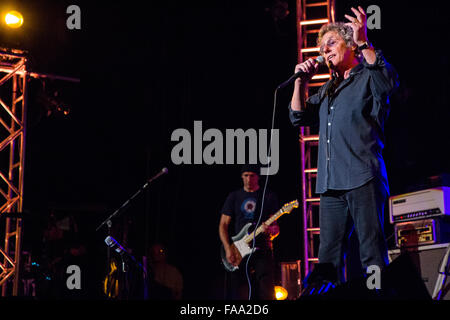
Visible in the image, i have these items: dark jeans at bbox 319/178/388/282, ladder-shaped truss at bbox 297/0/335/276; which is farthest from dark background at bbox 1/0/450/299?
dark jeans at bbox 319/178/388/282

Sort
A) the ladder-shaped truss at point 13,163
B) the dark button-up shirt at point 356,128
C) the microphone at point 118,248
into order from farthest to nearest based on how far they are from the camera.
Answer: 1. the ladder-shaped truss at point 13,163
2. the microphone at point 118,248
3. the dark button-up shirt at point 356,128

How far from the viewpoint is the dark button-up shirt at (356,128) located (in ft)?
9.87

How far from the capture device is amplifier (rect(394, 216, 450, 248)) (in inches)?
180

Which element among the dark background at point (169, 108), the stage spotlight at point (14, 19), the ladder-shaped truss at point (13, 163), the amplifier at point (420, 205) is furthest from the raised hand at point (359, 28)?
the stage spotlight at point (14, 19)

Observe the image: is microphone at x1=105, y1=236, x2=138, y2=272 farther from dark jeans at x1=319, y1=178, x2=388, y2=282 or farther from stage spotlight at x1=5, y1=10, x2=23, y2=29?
stage spotlight at x1=5, y1=10, x2=23, y2=29

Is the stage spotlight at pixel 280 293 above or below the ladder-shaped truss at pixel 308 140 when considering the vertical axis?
below

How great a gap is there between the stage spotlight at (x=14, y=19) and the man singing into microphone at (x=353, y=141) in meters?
4.90

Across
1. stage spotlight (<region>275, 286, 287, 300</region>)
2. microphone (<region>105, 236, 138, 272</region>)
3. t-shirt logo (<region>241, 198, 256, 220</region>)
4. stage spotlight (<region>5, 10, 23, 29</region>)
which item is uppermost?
stage spotlight (<region>5, 10, 23, 29</region>)

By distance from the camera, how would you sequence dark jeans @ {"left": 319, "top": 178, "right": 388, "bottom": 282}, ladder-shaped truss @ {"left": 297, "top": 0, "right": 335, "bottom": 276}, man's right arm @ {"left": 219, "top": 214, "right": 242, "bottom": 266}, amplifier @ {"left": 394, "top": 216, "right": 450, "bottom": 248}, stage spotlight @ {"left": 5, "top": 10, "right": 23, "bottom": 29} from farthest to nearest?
stage spotlight @ {"left": 5, "top": 10, "right": 23, "bottom": 29} < man's right arm @ {"left": 219, "top": 214, "right": 242, "bottom": 266} < ladder-shaped truss @ {"left": 297, "top": 0, "right": 335, "bottom": 276} < amplifier @ {"left": 394, "top": 216, "right": 450, "bottom": 248} < dark jeans @ {"left": 319, "top": 178, "right": 388, "bottom": 282}

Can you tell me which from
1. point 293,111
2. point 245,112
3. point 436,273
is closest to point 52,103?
point 245,112

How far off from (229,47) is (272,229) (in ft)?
13.4

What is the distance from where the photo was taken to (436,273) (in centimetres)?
425

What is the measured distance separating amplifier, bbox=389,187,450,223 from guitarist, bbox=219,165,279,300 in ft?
4.87

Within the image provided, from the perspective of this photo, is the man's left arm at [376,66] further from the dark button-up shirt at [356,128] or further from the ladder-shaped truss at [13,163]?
the ladder-shaped truss at [13,163]
